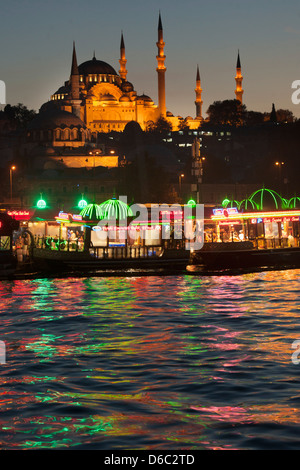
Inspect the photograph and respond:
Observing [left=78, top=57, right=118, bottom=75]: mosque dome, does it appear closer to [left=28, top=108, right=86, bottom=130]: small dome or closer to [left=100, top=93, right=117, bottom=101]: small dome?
[left=100, top=93, right=117, bottom=101]: small dome

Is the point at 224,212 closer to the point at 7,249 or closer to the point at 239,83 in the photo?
the point at 7,249

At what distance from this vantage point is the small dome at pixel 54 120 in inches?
4360

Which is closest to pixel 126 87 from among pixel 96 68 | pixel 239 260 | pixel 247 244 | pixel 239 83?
pixel 96 68

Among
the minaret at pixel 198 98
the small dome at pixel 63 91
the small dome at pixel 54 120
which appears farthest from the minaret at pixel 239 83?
the small dome at pixel 54 120

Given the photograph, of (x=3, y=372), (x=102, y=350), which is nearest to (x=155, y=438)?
(x=3, y=372)

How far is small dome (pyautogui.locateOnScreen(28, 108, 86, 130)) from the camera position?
111 m

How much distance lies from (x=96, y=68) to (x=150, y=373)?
14503cm

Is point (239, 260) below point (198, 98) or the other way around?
below

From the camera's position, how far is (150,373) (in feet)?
46.5

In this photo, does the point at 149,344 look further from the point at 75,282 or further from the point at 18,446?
the point at 75,282

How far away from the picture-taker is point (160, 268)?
118 feet

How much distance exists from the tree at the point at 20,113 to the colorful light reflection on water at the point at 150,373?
399ft

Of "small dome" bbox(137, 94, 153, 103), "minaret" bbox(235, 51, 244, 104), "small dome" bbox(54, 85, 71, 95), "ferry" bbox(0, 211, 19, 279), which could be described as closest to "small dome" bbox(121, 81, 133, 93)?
"small dome" bbox(137, 94, 153, 103)

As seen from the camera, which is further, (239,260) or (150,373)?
(239,260)
